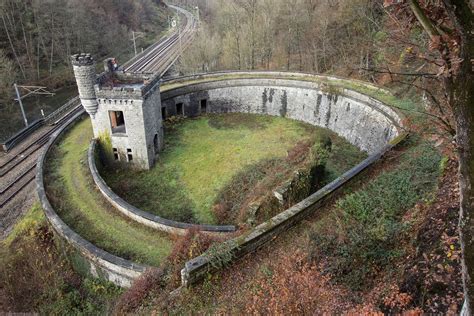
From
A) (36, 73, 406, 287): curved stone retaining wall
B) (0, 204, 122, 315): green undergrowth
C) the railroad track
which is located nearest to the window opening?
(36, 73, 406, 287): curved stone retaining wall

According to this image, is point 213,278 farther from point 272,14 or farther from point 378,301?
point 272,14

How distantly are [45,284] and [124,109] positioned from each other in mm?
10689

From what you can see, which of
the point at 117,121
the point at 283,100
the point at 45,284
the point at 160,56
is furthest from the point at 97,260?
the point at 160,56

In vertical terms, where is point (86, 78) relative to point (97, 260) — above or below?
above

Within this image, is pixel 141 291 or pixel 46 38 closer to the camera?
pixel 141 291

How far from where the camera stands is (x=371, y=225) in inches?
386

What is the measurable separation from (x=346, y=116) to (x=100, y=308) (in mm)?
21286

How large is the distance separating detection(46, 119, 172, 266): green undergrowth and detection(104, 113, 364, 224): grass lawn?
216 centimetres

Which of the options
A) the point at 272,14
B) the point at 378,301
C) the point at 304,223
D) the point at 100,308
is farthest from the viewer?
the point at 272,14

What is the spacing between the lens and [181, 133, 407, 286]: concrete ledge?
8914mm

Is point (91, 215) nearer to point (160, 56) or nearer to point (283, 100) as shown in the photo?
point (283, 100)

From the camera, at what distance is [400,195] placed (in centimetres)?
1115

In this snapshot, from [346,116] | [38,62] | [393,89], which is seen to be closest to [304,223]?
[346,116]

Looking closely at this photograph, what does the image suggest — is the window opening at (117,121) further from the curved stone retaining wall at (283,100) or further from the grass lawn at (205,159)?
the curved stone retaining wall at (283,100)
